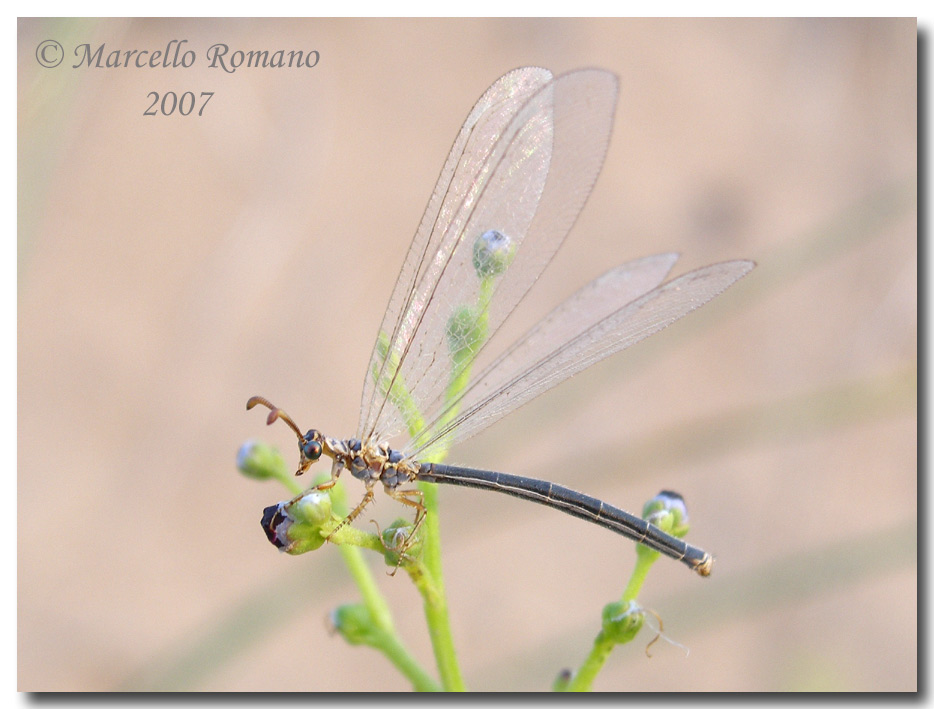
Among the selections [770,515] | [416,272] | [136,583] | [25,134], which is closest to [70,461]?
[136,583]

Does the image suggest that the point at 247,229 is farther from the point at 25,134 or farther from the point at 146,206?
the point at 25,134

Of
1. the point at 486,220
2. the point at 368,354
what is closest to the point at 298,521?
the point at 486,220

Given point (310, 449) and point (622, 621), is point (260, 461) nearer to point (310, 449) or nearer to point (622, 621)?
point (310, 449)

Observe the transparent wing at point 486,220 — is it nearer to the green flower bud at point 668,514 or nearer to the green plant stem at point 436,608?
the green plant stem at point 436,608

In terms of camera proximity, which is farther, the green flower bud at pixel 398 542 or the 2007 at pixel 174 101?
the 2007 at pixel 174 101

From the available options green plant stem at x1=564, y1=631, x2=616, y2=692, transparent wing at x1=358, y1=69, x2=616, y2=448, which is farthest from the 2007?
green plant stem at x1=564, y1=631, x2=616, y2=692

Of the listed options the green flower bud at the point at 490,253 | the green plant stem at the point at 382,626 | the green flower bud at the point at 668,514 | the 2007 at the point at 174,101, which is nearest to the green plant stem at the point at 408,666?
the green plant stem at the point at 382,626
